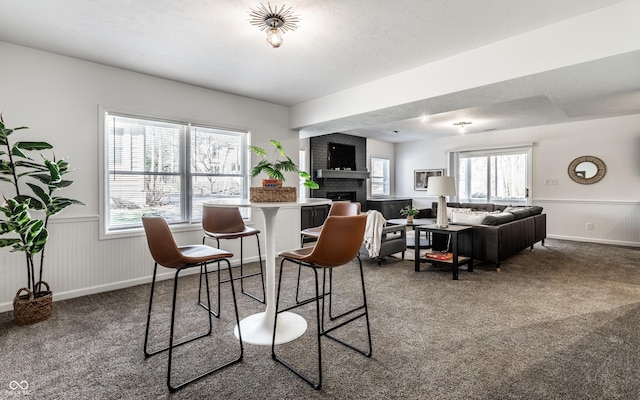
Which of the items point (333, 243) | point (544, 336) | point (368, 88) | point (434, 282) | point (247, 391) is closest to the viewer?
point (247, 391)

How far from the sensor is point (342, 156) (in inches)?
304

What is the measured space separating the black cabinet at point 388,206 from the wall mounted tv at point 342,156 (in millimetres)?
1068

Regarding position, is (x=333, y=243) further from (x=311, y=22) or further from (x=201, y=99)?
(x=201, y=99)

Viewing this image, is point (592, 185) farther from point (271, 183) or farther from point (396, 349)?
point (271, 183)

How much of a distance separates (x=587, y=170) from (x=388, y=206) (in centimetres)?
414

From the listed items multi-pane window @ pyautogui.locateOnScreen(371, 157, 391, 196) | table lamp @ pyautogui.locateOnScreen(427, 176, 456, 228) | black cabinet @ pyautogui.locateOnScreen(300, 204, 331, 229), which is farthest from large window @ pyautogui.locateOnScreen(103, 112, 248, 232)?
multi-pane window @ pyautogui.locateOnScreen(371, 157, 391, 196)

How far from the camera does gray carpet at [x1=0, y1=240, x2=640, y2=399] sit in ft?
5.65

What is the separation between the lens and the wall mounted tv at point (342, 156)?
7.44 meters

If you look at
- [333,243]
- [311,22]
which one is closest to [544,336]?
[333,243]

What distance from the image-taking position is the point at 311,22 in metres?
2.55

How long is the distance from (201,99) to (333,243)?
3292 millimetres

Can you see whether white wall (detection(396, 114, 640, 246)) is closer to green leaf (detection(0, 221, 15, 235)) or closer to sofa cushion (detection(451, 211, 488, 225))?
sofa cushion (detection(451, 211, 488, 225))

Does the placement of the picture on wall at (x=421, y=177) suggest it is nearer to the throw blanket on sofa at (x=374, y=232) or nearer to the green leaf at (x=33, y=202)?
the throw blanket on sofa at (x=374, y=232)

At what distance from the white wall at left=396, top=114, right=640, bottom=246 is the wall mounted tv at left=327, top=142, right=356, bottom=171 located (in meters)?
3.20
